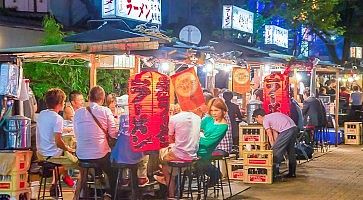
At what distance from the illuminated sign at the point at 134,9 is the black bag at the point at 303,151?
515cm

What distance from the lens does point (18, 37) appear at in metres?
19.7

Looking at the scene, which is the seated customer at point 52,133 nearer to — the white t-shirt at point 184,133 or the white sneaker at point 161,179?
the white sneaker at point 161,179

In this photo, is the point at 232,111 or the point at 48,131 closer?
the point at 48,131

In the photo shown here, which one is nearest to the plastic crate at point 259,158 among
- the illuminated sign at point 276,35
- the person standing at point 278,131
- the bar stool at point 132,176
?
the person standing at point 278,131

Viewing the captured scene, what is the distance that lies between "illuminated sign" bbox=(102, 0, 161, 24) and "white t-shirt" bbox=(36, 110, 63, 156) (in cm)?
556

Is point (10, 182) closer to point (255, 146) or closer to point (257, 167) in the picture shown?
point (257, 167)

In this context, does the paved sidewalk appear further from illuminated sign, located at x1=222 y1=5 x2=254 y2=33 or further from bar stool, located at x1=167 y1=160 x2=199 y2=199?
illuminated sign, located at x1=222 y1=5 x2=254 y2=33

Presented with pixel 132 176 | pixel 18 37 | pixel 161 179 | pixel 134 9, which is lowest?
pixel 161 179

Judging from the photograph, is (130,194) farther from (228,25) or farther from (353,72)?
(353,72)

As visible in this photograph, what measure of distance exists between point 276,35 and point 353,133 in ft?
18.0

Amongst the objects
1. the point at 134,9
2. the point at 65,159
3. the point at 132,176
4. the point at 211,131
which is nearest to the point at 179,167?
the point at 132,176

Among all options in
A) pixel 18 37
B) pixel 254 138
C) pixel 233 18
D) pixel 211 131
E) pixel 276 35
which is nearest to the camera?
pixel 211 131

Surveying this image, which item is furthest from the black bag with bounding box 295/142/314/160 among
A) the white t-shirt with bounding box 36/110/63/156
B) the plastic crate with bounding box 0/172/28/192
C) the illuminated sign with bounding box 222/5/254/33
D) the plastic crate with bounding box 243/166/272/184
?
the plastic crate with bounding box 0/172/28/192

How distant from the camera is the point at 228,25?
22812 mm
